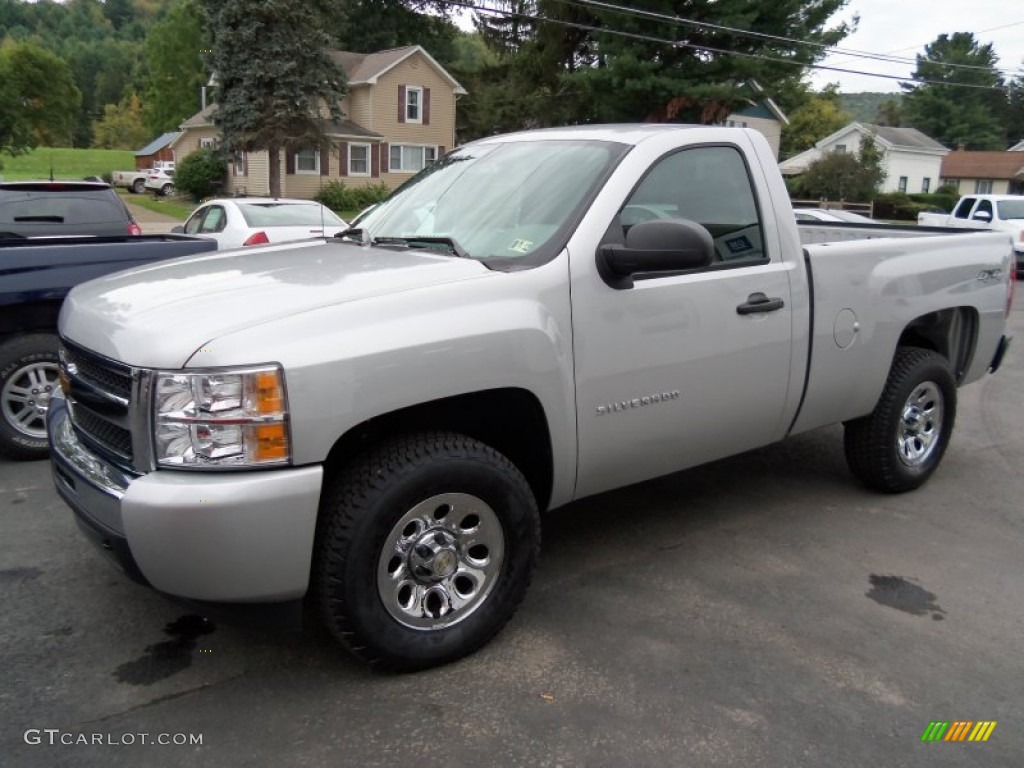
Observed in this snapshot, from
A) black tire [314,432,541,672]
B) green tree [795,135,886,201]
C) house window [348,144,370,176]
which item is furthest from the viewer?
green tree [795,135,886,201]

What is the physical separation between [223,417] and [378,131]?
38.0 metres

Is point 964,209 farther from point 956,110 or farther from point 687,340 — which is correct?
point 956,110

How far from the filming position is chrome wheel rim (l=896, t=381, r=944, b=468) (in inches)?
197

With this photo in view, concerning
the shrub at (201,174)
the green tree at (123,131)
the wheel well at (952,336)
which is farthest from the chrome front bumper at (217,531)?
the green tree at (123,131)

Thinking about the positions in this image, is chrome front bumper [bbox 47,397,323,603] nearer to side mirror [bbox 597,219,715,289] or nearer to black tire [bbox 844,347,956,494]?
side mirror [bbox 597,219,715,289]

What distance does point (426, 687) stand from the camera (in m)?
3.04

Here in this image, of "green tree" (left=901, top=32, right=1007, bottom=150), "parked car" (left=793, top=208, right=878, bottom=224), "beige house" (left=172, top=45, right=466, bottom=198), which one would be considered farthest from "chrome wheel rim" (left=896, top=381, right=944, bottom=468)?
"green tree" (left=901, top=32, right=1007, bottom=150)

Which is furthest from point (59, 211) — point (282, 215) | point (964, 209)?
point (964, 209)

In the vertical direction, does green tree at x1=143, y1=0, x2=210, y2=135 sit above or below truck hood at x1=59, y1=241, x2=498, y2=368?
above

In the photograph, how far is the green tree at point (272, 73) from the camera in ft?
97.5

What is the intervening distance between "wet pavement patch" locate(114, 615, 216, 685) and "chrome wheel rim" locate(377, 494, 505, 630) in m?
0.81

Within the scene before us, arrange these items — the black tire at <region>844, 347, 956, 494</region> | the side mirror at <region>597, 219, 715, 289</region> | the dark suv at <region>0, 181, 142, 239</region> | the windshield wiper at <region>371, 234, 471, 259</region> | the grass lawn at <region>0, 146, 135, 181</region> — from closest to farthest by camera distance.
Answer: the side mirror at <region>597, 219, 715, 289</region>
the windshield wiper at <region>371, 234, 471, 259</region>
the black tire at <region>844, 347, 956, 494</region>
the dark suv at <region>0, 181, 142, 239</region>
the grass lawn at <region>0, 146, 135, 181</region>

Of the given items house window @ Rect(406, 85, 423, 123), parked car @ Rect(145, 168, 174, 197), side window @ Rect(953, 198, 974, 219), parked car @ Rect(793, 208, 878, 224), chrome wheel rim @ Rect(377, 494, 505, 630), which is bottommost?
chrome wheel rim @ Rect(377, 494, 505, 630)

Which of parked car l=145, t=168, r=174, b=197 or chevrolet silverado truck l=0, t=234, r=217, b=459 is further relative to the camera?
parked car l=145, t=168, r=174, b=197
